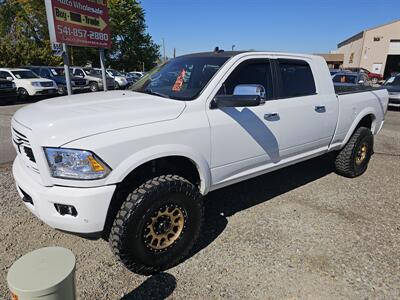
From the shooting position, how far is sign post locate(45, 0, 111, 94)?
25.5 ft

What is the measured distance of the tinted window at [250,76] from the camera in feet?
10.3

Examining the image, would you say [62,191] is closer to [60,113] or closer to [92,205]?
[92,205]

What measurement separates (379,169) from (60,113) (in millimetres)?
5412

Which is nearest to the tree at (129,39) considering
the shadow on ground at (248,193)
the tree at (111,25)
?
the tree at (111,25)

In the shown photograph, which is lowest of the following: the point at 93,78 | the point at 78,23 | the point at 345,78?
the point at 93,78

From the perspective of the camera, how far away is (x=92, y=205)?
7.34ft

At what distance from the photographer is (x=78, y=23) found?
8.47 m

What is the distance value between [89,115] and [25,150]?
2.15ft

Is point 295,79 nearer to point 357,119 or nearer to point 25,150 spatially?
point 357,119

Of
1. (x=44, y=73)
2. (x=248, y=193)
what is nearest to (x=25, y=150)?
(x=248, y=193)

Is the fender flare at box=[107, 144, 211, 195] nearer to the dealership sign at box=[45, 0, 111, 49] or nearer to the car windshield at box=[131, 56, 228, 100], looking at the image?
the car windshield at box=[131, 56, 228, 100]

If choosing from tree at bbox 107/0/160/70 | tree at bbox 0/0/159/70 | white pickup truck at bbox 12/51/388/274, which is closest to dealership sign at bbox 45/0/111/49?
white pickup truck at bbox 12/51/388/274

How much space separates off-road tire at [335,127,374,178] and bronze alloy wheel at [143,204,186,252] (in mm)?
3254

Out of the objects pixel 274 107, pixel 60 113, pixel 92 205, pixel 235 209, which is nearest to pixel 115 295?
pixel 92 205
